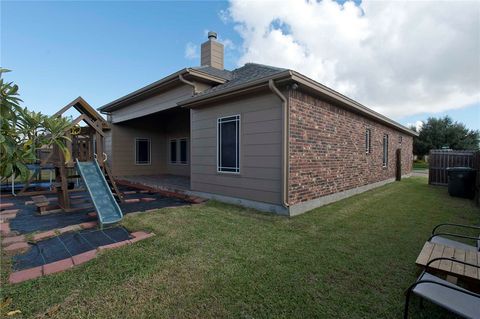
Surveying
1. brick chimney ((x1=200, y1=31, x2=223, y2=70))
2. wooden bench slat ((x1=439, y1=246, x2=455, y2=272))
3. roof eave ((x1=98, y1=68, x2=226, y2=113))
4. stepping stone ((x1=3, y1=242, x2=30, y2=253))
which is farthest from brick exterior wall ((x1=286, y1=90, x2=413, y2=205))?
brick chimney ((x1=200, y1=31, x2=223, y2=70))

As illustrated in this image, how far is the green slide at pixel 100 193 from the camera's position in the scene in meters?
4.80

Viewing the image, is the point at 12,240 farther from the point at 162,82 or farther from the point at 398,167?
A: the point at 398,167

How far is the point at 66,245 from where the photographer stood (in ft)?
12.2

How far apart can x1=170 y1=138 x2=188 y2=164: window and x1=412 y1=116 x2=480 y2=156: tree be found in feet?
100

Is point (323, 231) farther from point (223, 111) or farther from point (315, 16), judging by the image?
point (315, 16)

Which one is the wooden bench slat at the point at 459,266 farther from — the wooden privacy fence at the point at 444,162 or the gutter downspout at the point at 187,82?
the wooden privacy fence at the point at 444,162

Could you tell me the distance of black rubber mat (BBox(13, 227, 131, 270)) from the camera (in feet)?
10.6

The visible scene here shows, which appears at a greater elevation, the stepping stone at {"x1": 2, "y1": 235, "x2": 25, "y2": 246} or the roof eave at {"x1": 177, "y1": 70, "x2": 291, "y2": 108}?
the roof eave at {"x1": 177, "y1": 70, "x2": 291, "y2": 108}

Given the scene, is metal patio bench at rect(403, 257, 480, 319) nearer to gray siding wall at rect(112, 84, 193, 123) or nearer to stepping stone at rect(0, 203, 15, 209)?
gray siding wall at rect(112, 84, 193, 123)

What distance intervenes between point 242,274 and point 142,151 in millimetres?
12313

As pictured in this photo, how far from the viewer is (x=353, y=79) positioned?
16.5 meters

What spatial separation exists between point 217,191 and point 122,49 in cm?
932

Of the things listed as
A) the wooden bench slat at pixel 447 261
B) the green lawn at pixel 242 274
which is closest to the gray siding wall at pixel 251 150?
the green lawn at pixel 242 274

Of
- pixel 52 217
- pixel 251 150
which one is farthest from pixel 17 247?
pixel 251 150
